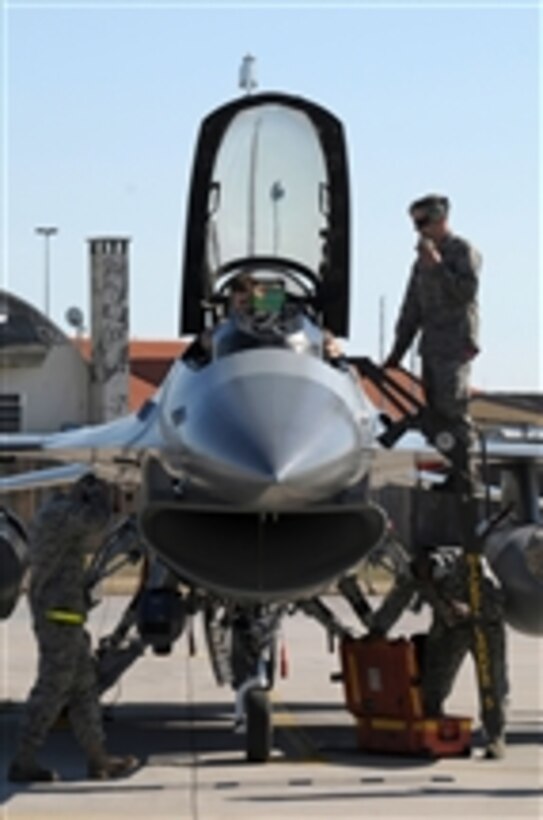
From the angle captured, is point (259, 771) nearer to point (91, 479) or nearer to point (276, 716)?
point (91, 479)

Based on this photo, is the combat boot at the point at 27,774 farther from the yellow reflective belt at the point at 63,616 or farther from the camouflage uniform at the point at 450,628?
the camouflage uniform at the point at 450,628

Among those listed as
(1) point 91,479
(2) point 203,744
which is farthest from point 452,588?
(1) point 91,479

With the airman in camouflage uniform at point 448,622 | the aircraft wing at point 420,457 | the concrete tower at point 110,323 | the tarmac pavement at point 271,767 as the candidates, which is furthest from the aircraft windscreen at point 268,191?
the concrete tower at point 110,323

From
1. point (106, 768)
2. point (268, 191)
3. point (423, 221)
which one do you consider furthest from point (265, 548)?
point (268, 191)

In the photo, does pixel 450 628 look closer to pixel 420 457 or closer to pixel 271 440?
pixel 420 457

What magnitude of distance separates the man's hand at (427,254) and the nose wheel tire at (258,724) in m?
2.46

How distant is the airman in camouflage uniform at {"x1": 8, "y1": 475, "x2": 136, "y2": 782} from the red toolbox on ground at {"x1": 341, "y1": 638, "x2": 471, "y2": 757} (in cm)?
183

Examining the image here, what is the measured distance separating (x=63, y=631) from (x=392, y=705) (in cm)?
221

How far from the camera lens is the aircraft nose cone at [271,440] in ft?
29.2

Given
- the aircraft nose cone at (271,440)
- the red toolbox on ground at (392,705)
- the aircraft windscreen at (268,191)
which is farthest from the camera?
the aircraft windscreen at (268,191)

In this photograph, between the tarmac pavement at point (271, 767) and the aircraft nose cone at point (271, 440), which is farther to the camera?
the tarmac pavement at point (271, 767)

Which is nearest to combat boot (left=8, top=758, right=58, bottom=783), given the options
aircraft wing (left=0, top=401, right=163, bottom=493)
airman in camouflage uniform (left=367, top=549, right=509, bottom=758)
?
aircraft wing (left=0, top=401, right=163, bottom=493)

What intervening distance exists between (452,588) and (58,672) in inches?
107

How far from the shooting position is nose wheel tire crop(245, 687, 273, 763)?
1059 centimetres
